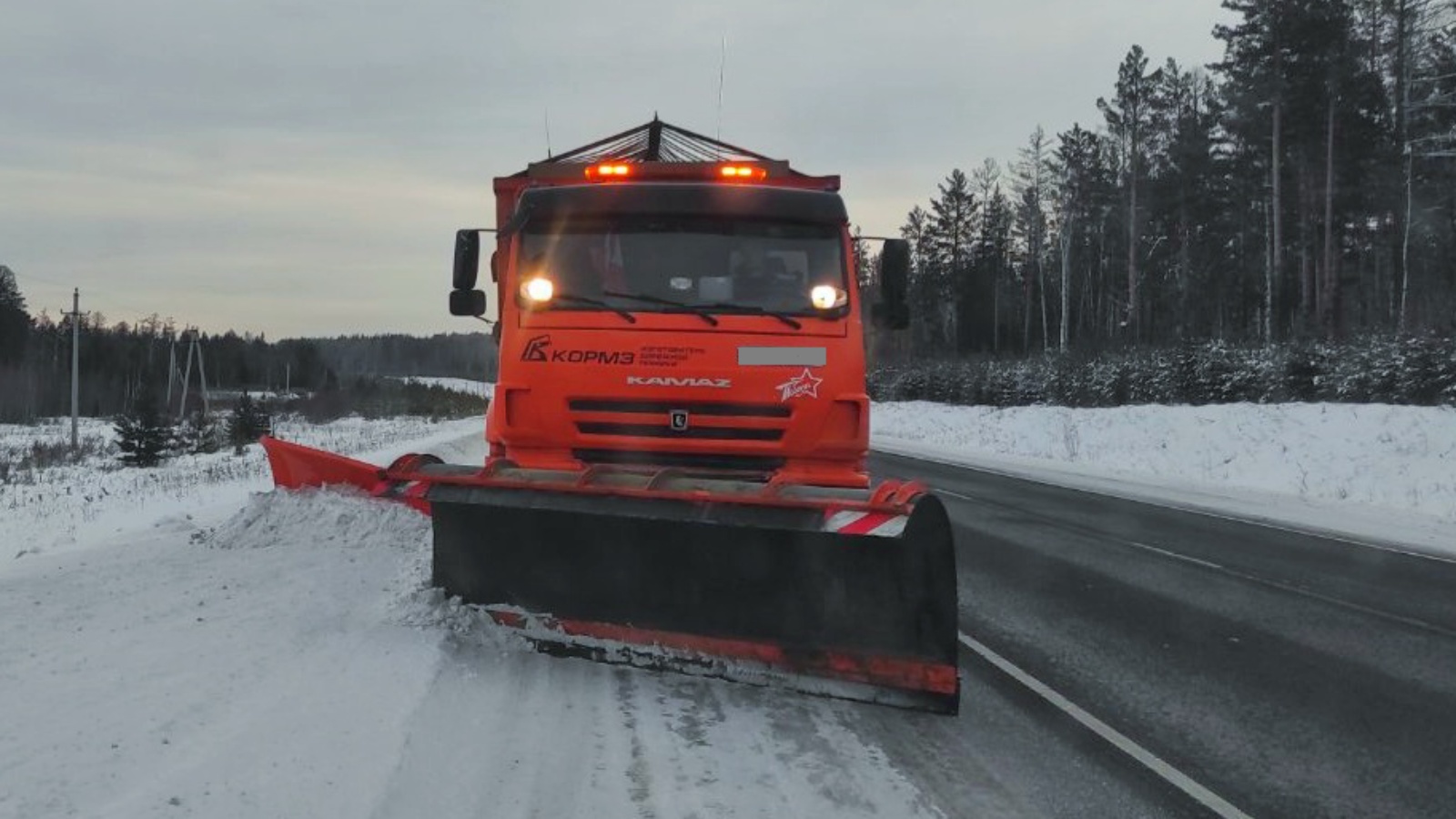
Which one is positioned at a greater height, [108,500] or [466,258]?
[466,258]

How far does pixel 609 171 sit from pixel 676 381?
1944 mm

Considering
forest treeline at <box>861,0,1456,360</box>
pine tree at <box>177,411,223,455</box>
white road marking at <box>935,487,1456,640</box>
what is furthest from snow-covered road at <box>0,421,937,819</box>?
pine tree at <box>177,411,223,455</box>

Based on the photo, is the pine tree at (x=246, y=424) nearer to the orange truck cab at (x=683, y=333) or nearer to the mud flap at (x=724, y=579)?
the orange truck cab at (x=683, y=333)

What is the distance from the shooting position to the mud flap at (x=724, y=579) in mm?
4398

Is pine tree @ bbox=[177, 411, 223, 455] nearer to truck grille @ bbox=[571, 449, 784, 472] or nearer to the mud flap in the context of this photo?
truck grille @ bbox=[571, 449, 784, 472]

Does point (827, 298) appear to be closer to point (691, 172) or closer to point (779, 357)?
point (779, 357)

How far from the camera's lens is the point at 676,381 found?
19.0 ft

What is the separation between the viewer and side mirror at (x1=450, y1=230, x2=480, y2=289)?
22.6 feet

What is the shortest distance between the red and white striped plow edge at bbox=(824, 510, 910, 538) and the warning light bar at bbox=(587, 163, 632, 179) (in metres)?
3.47

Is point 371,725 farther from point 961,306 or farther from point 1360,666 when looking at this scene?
point 961,306

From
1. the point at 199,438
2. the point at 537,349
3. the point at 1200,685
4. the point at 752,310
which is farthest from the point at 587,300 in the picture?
the point at 199,438

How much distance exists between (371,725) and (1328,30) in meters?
43.6

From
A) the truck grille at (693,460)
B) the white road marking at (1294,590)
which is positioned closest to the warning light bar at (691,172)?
the truck grille at (693,460)

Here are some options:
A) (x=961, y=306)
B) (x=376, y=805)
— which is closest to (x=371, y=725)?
(x=376, y=805)
